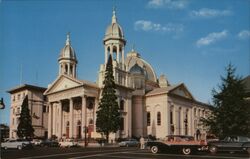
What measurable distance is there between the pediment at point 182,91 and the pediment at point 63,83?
21218mm

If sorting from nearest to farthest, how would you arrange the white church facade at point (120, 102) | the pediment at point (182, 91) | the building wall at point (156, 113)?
the white church facade at point (120, 102), the building wall at point (156, 113), the pediment at point (182, 91)

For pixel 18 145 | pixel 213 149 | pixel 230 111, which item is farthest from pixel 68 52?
pixel 213 149

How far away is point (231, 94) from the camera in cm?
4028

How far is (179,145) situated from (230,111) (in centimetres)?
Answer: 1247

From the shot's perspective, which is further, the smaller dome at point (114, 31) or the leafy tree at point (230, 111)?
the smaller dome at point (114, 31)

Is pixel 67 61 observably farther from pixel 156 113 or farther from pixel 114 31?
pixel 156 113

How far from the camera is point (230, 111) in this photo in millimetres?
39781

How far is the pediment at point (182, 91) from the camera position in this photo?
80375 millimetres

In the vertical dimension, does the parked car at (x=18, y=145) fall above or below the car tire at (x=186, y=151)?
below

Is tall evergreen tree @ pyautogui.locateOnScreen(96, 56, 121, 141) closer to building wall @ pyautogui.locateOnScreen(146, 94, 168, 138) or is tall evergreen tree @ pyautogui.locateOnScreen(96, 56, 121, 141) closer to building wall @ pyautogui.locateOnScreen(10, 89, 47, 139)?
building wall @ pyautogui.locateOnScreen(146, 94, 168, 138)

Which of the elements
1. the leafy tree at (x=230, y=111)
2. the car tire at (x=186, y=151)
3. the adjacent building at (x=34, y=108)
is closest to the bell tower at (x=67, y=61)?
the adjacent building at (x=34, y=108)

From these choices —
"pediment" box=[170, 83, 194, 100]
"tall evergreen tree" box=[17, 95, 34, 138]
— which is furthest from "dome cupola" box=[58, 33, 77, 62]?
"pediment" box=[170, 83, 194, 100]

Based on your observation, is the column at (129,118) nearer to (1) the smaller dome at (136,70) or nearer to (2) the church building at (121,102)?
(2) the church building at (121,102)

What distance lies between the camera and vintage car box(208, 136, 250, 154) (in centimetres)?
2997
